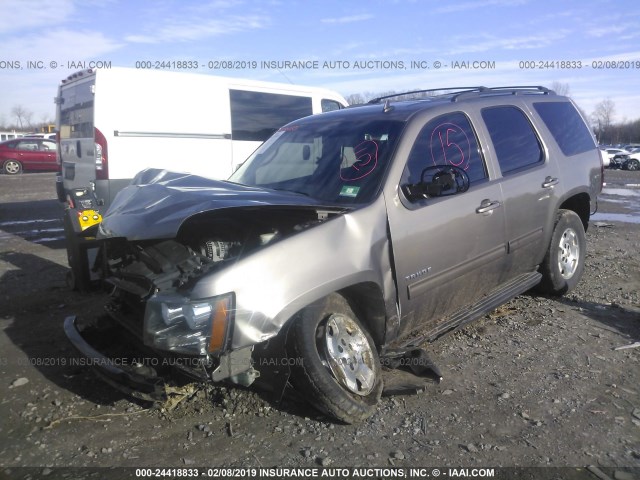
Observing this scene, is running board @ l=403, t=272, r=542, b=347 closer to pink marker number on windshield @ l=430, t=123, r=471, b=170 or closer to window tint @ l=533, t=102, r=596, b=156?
pink marker number on windshield @ l=430, t=123, r=471, b=170

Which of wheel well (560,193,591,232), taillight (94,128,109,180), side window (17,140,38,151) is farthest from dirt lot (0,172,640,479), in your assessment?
side window (17,140,38,151)

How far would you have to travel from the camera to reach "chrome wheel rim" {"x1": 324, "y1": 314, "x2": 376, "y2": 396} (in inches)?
124

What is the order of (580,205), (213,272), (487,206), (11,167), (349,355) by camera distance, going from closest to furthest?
(213,272) < (349,355) < (487,206) < (580,205) < (11,167)

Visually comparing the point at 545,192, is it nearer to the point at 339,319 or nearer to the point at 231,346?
the point at 339,319

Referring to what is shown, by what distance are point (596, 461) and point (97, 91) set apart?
742 centimetres

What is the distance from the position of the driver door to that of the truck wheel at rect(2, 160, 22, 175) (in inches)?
994

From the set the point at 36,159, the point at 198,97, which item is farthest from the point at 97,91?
the point at 36,159

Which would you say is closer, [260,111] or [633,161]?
[260,111]

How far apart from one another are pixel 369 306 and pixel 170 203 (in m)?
1.38

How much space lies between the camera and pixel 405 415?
328cm

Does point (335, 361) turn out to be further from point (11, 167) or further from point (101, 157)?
point (11, 167)

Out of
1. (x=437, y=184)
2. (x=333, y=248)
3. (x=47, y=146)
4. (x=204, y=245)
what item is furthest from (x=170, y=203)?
(x=47, y=146)

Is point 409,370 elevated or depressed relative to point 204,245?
depressed

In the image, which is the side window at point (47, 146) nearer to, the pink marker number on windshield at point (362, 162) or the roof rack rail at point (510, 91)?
the roof rack rail at point (510, 91)
